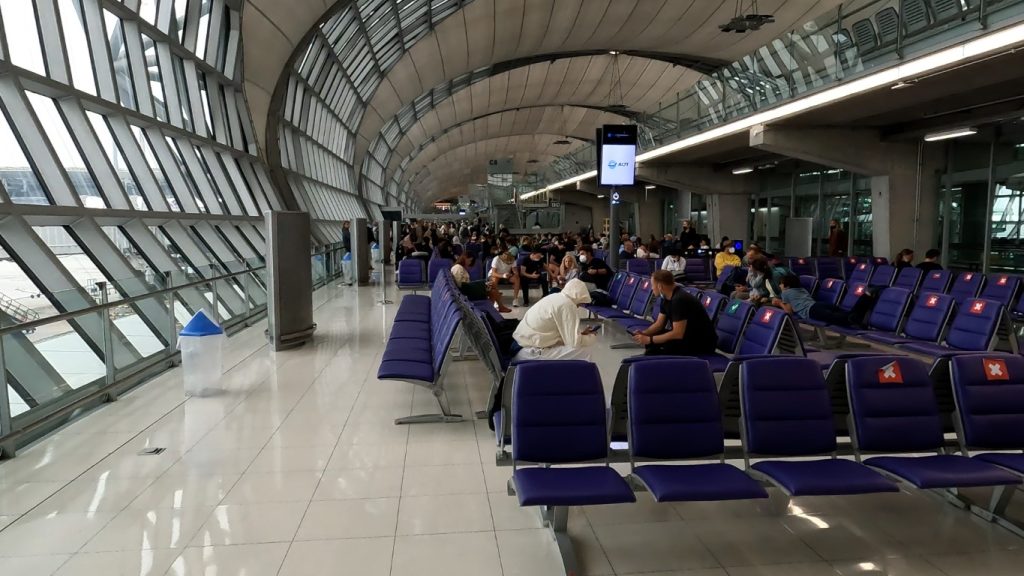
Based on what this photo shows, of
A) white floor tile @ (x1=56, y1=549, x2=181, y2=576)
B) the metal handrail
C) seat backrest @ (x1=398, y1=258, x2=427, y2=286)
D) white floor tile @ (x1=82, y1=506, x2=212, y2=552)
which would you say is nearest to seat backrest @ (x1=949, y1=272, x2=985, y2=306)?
seat backrest @ (x1=398, y1=258, x2=427, y2=286)

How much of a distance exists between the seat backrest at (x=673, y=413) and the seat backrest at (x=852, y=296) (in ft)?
17.1

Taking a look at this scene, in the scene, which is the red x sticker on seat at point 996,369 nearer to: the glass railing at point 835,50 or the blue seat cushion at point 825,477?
the blue seat cushion at point 825,477

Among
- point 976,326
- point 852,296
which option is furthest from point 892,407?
point 852,296

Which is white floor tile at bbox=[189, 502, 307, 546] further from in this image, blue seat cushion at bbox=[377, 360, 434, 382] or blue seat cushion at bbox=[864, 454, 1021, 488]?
blue seat cushion at bbox=[864, 454, 1021, 488]

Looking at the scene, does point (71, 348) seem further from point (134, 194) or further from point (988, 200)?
point (988, 200)

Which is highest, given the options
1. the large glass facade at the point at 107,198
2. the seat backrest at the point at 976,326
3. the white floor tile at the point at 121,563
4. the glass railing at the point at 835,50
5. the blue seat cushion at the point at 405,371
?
the glass railing at the point at 835,50

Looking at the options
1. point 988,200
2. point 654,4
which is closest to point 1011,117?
point 988,200

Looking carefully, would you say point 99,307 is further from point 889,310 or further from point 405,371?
point 889,310

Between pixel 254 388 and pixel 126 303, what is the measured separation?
1.45 m

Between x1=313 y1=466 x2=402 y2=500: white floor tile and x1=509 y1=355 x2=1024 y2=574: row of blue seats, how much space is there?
3.13ft

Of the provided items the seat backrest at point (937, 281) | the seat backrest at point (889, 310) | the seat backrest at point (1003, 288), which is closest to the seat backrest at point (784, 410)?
the seat backrest at point (889, 310)

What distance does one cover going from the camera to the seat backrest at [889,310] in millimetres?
7340

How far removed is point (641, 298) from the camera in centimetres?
887

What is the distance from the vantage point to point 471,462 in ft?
15.0
